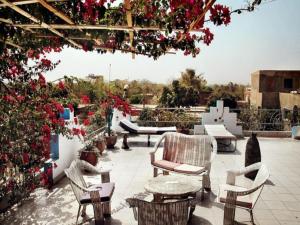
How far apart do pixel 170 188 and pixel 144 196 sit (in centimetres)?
84

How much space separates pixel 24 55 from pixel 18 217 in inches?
95.6

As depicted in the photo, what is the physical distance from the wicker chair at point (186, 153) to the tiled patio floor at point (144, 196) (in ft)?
1.79

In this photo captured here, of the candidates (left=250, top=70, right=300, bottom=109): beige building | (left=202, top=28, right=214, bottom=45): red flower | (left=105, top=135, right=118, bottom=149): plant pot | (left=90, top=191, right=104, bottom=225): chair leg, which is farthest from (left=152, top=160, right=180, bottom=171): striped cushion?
(left=250, top=70, right=300, bottom=109): beige building

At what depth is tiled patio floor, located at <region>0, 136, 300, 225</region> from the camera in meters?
4.86

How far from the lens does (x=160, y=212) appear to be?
352 cm

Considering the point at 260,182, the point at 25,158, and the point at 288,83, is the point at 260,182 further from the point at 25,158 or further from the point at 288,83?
the point at 288,83

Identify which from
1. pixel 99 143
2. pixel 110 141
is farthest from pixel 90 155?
pixel 110 141

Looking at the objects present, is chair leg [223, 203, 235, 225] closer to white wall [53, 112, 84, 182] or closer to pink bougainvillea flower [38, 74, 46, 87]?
pink bougainvillea flower [38, 74, 46, 87]

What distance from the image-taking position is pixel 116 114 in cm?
1193

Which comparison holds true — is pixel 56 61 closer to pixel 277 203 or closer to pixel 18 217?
pixel 18 217

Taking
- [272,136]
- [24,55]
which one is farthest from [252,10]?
[272,136]

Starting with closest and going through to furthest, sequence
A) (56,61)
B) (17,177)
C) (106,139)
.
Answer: (17,177), (56,61), (106,139)

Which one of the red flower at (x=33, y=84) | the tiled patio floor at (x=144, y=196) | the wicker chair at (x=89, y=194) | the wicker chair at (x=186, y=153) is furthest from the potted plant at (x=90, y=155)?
the red flower at (x=33, y=84)

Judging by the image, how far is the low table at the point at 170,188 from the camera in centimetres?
458
